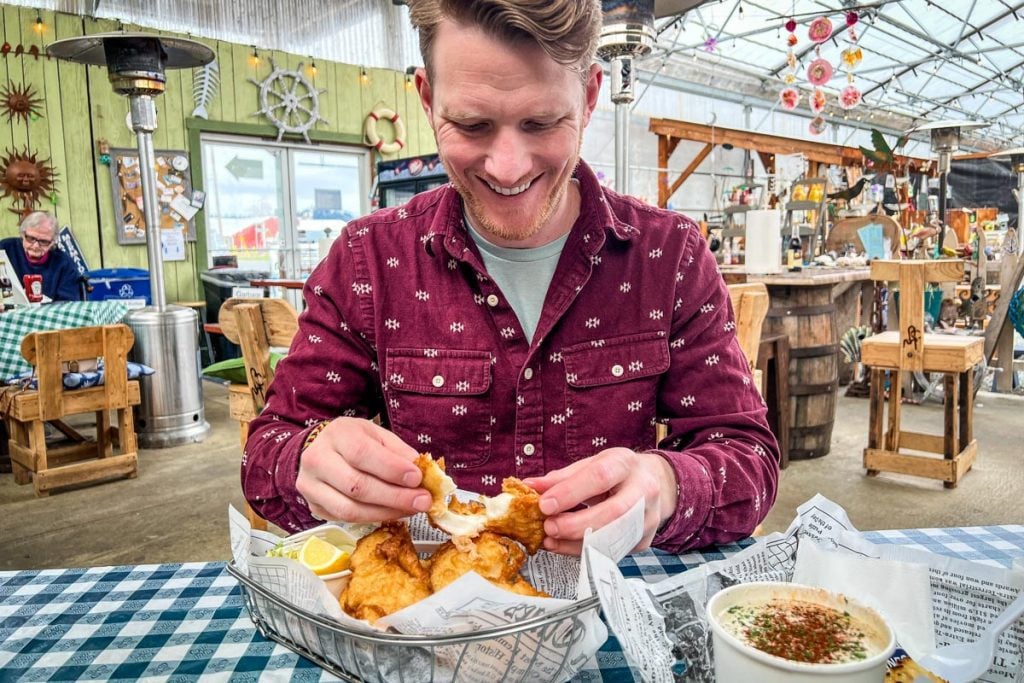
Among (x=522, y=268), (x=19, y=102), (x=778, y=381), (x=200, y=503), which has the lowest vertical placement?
(x=200, y=503)

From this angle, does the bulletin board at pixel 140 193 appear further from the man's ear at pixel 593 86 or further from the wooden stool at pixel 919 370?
the man's ear at pixel 593 86

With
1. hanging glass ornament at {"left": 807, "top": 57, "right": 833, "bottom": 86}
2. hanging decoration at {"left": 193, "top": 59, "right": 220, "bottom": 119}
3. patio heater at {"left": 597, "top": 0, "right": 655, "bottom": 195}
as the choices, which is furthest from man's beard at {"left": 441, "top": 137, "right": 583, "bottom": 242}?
hanging glass ornament at {"left": 807, "top": 57, "right": 833, "bottom": 86}

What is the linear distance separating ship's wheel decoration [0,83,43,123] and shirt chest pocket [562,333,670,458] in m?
7.47

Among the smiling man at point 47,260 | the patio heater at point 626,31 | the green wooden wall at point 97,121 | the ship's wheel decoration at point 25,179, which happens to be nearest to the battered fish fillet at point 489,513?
the patio heater at point 626,31

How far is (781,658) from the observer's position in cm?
59

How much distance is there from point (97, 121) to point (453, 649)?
8.14 m

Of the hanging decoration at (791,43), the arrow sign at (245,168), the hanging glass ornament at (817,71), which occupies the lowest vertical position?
the arrow sign at (245,168)

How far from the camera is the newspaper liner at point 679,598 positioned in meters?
0.69

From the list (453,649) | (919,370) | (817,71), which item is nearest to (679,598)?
(453,649)

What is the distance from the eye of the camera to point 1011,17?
43.4 feet

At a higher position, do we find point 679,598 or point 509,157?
point 509,157

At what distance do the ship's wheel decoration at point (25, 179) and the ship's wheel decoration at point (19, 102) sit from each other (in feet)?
1.05

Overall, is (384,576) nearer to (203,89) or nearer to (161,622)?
(161,622)

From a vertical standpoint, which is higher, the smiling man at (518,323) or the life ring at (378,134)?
the life ring at (378,134)
